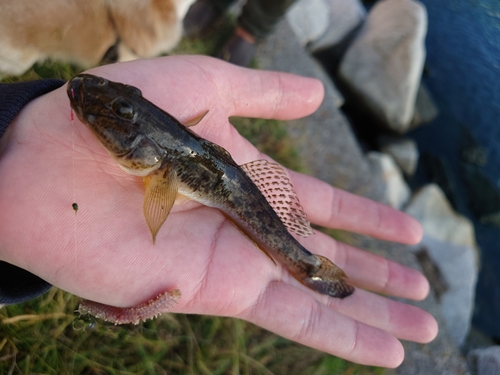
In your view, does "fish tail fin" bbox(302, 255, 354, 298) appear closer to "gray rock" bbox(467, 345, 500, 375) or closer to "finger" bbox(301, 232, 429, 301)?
"finger" bbox(301, 232, 429, 301)

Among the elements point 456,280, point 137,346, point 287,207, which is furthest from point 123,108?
point 456,280

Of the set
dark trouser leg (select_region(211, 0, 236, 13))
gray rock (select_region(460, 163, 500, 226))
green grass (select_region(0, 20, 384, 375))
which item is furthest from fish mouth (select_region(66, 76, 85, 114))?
gray rock (select_region(460, 163, 500, 226))

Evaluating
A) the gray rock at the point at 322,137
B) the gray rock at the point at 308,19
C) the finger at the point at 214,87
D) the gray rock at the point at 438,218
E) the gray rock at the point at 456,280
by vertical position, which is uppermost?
the finger at the point at 214,87

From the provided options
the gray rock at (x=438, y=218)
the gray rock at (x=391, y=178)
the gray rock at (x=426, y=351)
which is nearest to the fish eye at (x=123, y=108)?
the gray rock at (x=426, y=351)

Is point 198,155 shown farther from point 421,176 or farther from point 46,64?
point 421,176

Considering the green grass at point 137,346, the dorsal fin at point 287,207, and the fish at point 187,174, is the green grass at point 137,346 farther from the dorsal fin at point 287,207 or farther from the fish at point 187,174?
the dorsal fin at point 287,207

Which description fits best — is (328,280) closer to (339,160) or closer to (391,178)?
(339,160)
